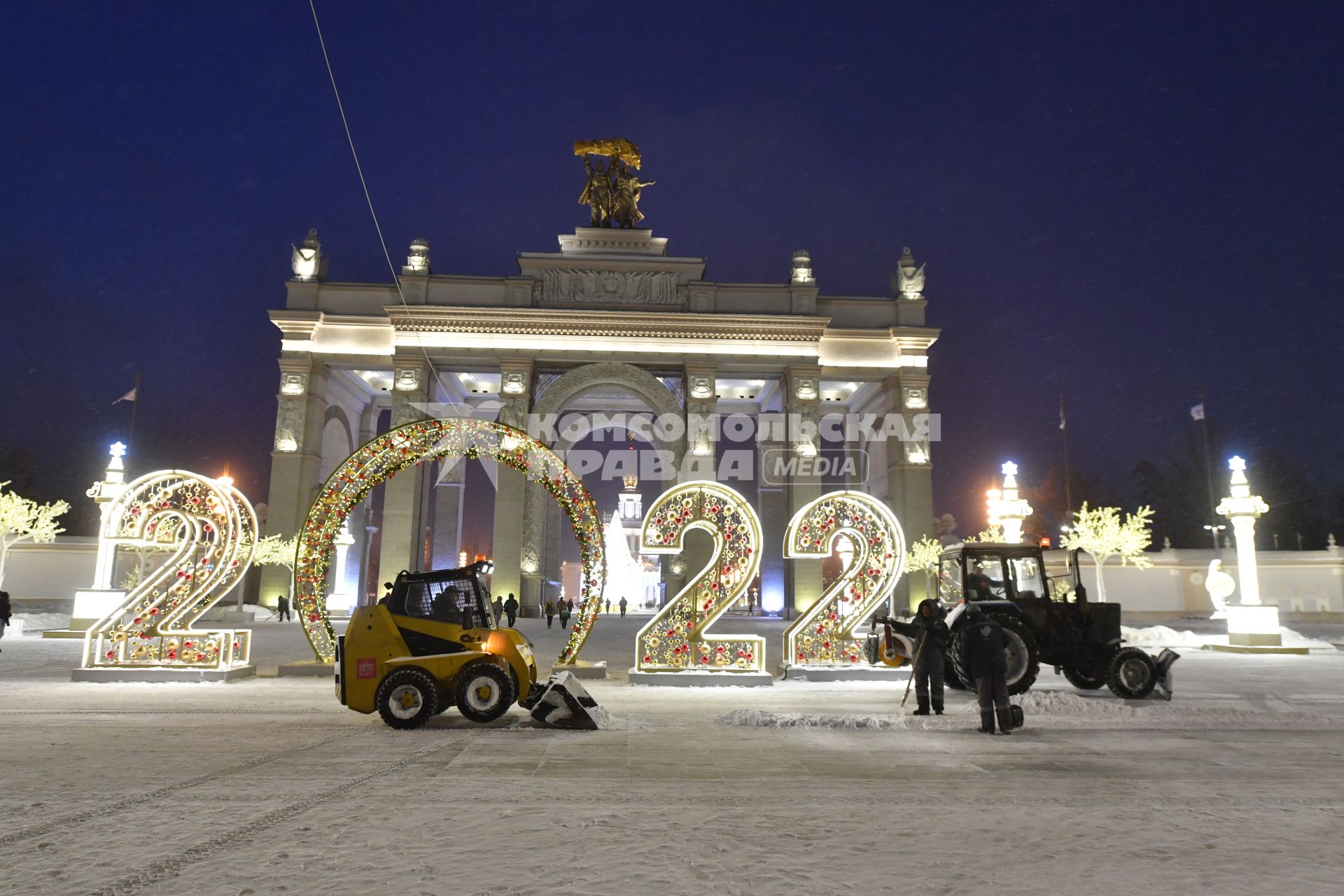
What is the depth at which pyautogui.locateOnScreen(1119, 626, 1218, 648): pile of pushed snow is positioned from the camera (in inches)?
901

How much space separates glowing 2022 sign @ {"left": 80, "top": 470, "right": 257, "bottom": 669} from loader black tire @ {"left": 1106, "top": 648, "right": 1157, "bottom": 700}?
1414 cm

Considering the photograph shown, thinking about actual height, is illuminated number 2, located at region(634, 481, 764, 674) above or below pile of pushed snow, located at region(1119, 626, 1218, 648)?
above

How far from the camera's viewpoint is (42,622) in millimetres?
27609

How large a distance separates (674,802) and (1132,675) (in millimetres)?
9225

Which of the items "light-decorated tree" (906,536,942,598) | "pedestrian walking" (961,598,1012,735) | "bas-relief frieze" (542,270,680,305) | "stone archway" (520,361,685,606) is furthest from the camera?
"bas-relief frieze" (542,270,680,305)

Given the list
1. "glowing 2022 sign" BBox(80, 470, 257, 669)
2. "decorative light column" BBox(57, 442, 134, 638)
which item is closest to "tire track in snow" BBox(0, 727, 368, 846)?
"glowing 2022 sign" BBox(80, 470, 257, 669)

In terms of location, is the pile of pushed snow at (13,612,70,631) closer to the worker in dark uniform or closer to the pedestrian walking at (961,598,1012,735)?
the worker in dark uniform

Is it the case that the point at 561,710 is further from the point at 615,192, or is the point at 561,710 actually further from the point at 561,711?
the point at 615,192

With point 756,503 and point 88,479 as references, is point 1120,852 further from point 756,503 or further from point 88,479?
point 88,479

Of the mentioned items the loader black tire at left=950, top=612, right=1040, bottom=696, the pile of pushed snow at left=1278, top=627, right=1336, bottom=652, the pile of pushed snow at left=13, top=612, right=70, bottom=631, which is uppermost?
the loader black tire at left=950, top=612, right=1040, bottom=696

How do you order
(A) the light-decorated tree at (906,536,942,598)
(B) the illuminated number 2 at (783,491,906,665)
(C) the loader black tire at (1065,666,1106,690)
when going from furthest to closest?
(A) the light-decorated tree at (906,536,942,598) → (B) the illuminated number 2 at (783,491,906,665) → (C) the loader black tire at (1065,666,1106,690)

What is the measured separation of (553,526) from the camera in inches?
1769

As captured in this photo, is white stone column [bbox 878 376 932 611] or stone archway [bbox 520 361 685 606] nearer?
stone archway [bbox 520 361 685 606]

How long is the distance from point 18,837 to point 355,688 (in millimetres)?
4471
